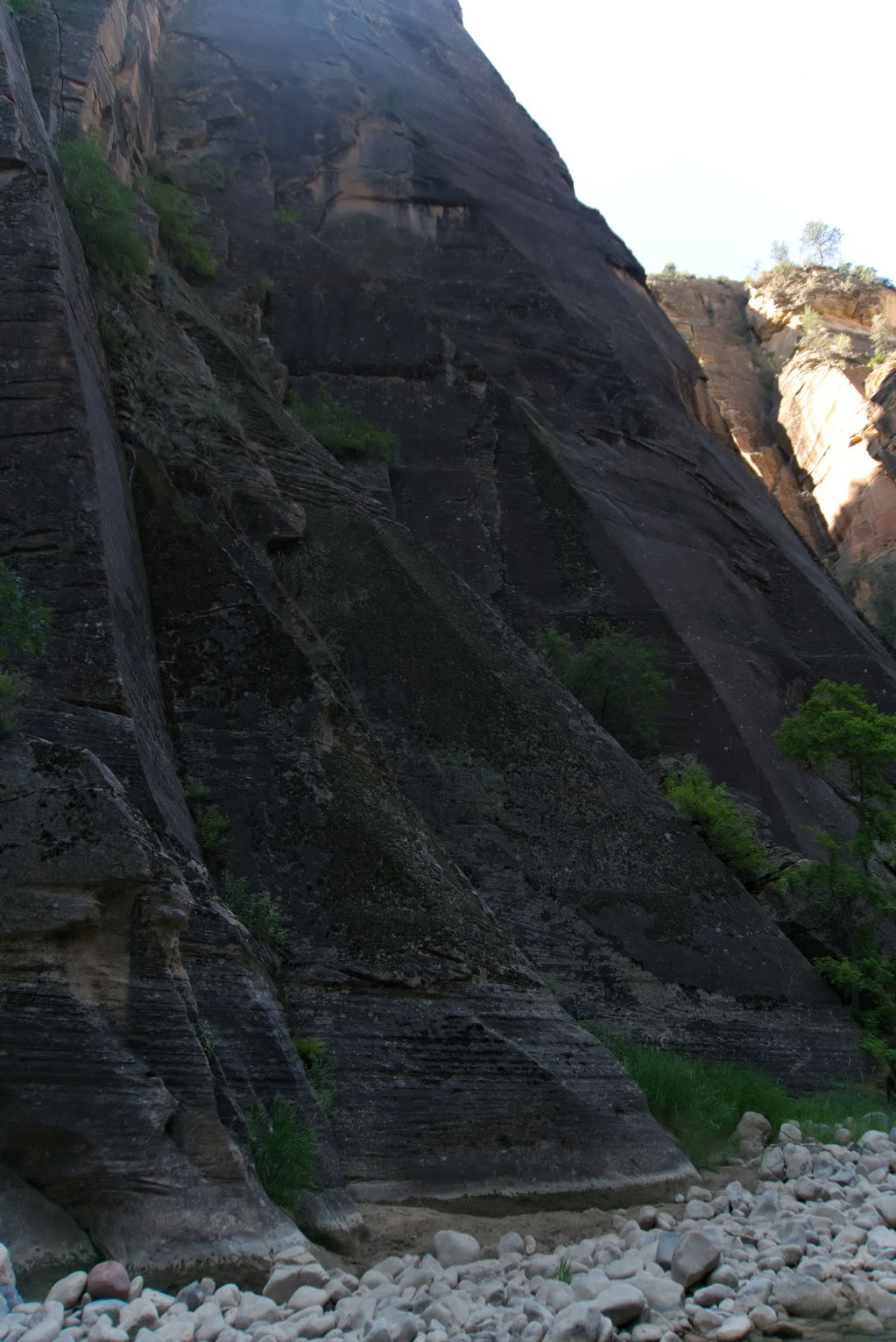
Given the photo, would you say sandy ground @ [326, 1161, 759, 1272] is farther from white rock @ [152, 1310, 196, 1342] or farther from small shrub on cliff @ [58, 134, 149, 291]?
small shrub on cliff @ [58, 134, 149, 291]

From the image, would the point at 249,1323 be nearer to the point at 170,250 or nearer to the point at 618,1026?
the point at 618,1026

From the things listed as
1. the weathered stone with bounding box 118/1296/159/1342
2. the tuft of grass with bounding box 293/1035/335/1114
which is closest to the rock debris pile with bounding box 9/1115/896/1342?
the weathered stone with bounding box 118/1296/159/1342

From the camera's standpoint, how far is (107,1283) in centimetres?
664

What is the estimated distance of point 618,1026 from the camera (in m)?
13.6

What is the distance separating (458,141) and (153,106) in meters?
8.25

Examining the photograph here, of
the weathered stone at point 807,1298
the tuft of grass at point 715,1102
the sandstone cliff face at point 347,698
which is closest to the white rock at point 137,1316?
the sandstone cliff face at point 347,698

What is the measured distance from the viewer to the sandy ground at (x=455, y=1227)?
8.55 metres

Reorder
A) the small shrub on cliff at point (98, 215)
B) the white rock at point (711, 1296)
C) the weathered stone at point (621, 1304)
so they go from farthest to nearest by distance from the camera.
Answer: the small shrub on cliff at point (98, 215)
the white rock at point (711, 1296)
the weathered stone at point (621, 1304)

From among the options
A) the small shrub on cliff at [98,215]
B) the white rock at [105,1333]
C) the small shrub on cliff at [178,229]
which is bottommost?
the white rock at [105,1333]

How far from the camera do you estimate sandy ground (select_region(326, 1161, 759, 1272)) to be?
28.1ft

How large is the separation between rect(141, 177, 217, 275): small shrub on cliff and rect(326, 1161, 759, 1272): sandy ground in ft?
57.6

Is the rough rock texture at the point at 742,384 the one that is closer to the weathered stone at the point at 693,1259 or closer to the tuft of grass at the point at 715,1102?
the tuft of grass at the point at 715,1102

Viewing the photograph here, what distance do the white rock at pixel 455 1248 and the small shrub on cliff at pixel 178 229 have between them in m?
18.0

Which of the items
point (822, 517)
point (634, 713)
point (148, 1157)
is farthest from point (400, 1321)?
point (822, 517)
